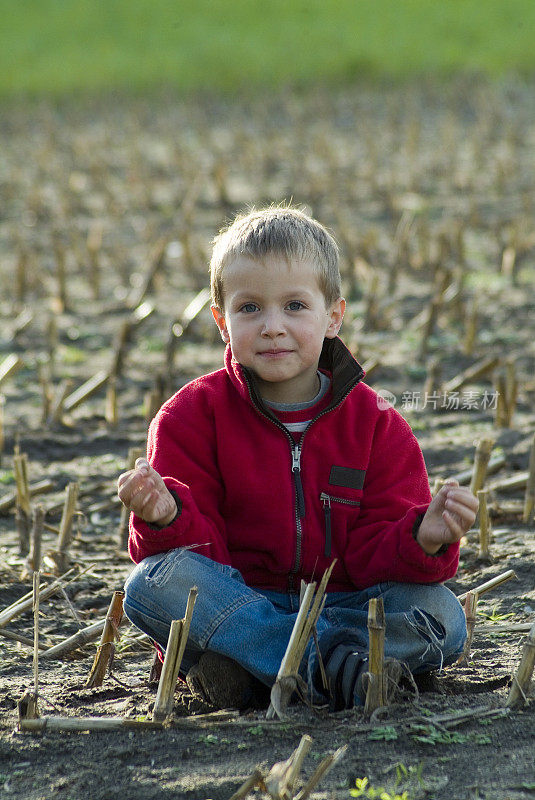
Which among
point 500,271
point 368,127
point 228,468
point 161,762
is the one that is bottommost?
point 161,762

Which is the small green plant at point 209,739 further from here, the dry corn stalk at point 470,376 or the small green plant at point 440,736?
the dry corn stalk at point 470,376

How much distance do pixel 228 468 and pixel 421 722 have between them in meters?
0.95

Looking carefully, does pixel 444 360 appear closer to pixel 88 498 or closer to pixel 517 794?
pixel 88 498

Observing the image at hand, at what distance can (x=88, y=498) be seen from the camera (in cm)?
476

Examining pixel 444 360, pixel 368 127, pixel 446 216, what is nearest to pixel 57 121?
pixel 368 127

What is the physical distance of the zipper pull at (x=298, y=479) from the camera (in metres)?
3.15

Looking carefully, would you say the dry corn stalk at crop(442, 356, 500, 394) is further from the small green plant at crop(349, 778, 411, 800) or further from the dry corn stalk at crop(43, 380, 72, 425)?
the small green plant at crop(349, 778, 411, 800)

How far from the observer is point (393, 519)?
319cm

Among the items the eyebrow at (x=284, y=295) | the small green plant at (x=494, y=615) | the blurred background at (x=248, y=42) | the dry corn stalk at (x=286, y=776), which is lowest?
the small green plant at (x=494, y=615)

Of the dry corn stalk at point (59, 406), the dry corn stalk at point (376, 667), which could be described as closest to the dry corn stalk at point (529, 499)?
the dry corn stalk at point (376, 667)

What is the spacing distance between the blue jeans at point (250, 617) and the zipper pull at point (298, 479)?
0.26m

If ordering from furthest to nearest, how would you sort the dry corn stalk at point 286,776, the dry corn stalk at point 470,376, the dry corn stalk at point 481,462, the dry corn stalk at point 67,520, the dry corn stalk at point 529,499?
the dry corn stalk at point 470,376 < the dry corn stalk at point 529,499 < the dry corn stalk at point 67,520 < the dry corn stalk at point 481,462 < the dry corn stalk at point 286,776

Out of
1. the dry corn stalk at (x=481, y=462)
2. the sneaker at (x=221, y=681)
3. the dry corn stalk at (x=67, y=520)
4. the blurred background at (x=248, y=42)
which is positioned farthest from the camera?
the blurred background at (x=248, y=42)

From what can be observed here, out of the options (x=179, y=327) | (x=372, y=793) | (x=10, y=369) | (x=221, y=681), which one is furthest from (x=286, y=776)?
(x=179, y=327)
